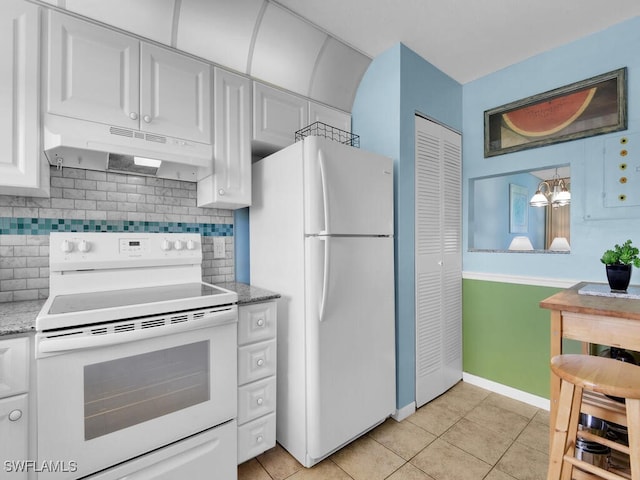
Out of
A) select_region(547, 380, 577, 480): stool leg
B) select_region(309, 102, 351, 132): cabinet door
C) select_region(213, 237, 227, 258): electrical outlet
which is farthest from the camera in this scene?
select_region(309, 102, 351, 132): cabinet door

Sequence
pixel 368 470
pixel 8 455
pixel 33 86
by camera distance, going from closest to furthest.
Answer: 1. pixel 8 455
2. pixel 33 86
3. pixel 368 470

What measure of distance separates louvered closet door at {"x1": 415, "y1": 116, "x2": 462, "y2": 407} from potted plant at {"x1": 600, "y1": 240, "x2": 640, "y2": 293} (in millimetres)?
1036

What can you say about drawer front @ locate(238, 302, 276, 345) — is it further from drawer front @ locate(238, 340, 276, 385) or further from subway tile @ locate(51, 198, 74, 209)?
subway tile @ locate(51, 198, 74, 209)

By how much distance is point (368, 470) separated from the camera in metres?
1.73

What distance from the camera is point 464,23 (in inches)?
81.4

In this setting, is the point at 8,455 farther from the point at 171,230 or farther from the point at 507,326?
the point at 507,326

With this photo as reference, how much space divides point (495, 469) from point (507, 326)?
3.75 feet

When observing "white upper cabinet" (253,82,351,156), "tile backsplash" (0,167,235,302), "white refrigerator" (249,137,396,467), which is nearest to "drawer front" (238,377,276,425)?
"white refrigerator" (249,137,396,467)

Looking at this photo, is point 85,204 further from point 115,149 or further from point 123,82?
→ point 123,82

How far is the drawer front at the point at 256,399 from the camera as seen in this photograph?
169cm

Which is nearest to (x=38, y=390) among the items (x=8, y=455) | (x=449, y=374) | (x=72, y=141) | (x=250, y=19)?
(x=8, y=455)

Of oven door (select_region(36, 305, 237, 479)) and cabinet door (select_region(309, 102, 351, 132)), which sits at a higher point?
cabinet door (select_region(309, 102, 351, 132))

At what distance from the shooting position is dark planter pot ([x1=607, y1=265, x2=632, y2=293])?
169 centimetres

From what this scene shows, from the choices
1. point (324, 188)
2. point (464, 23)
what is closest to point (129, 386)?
point (324, 188)
